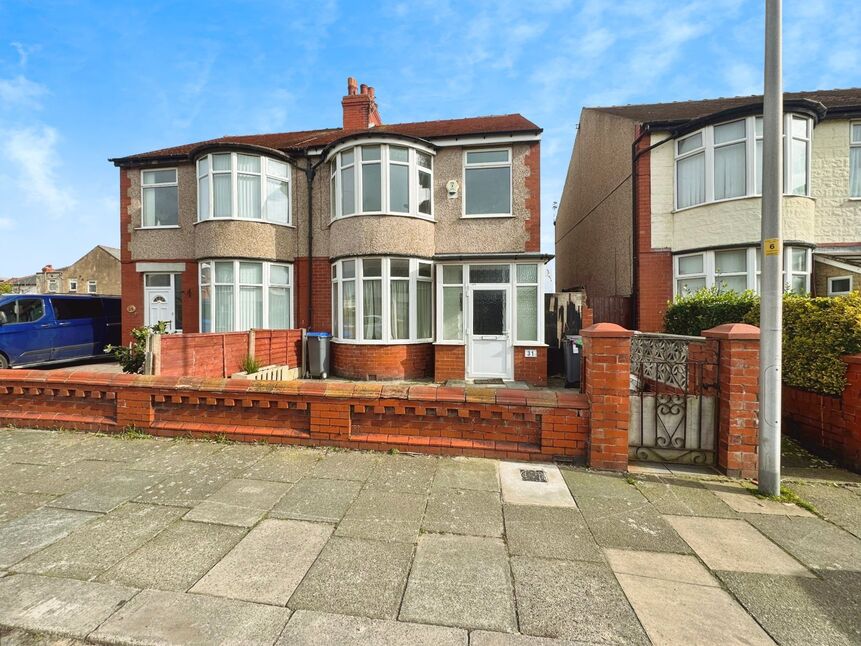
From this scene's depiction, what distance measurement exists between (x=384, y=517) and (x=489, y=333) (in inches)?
248

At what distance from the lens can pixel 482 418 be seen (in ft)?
13.5

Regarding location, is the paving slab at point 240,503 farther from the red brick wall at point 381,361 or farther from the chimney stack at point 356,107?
the chimney stack at point 356,107

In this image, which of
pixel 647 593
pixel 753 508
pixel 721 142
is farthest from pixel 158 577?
pixel 721 142

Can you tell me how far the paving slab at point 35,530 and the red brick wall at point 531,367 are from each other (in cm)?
737

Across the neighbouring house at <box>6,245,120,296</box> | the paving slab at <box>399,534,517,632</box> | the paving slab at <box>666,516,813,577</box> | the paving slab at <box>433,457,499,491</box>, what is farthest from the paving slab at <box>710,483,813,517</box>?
the neighbouring house at <box>6,245,120,296</box>

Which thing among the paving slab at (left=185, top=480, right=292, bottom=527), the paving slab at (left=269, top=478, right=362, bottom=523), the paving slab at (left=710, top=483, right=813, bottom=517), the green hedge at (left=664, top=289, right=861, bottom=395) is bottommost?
the paving slab at (left=710, top=483, right=813, bottom=517)

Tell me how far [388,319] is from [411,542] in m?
6.51

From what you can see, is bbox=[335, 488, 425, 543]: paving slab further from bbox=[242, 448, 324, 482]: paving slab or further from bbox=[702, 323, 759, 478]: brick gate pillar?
bbox=[702, 323, 759, 478]: brick gate pillar

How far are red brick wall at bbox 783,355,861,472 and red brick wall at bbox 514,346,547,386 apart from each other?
421 centimetres

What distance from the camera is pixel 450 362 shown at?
878 cm

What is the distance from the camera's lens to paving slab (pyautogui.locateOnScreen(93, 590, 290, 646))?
1.79 meters

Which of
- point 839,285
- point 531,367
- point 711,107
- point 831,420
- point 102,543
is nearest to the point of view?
point 102,543

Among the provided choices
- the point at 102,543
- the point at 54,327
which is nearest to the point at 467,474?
the point at 102,543

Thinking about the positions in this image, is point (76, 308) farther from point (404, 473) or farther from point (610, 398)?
point (610, 398)
